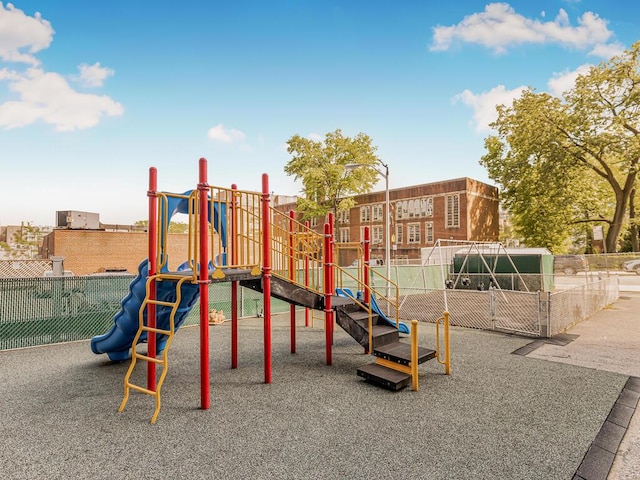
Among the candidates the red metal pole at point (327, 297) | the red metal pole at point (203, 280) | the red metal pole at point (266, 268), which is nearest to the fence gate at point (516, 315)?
Answer: the red metal pole at point (327, 297)

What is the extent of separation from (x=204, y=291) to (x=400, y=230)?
46961mm

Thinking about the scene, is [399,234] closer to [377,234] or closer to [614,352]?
[377,234]

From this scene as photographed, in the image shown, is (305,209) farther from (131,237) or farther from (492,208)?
(492,208)

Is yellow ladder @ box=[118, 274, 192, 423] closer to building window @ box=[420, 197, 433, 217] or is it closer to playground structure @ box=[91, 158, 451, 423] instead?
playground structure @ box=[91, 158, 451, 423]

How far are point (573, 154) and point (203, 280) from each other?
3137 centimetres

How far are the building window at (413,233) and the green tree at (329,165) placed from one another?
41.8 feet

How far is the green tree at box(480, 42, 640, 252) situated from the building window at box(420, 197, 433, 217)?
39.3ft

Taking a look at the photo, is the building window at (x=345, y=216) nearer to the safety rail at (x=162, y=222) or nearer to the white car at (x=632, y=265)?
the white car at (x=632, y=265)

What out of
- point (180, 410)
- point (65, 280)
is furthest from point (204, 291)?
point (65, 280)

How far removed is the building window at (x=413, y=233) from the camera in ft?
161

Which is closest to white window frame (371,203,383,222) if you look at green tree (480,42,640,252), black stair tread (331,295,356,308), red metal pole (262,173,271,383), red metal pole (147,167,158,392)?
green tree (480,42,640,252)

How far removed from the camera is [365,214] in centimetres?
5409

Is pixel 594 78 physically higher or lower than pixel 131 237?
higher

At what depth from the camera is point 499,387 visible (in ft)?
20.4
